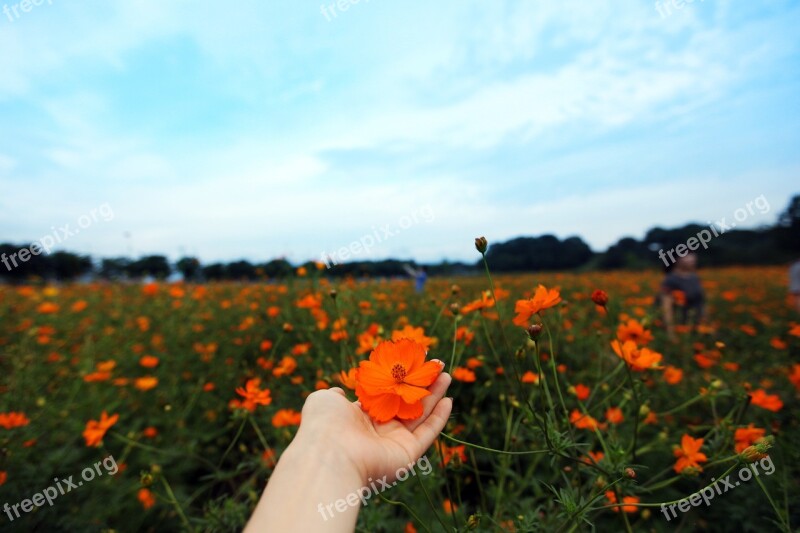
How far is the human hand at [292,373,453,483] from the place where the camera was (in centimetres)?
70

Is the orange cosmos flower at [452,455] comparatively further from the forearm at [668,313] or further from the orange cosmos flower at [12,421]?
the forearm at [668,313]

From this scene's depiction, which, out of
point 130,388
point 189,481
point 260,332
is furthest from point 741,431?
point 130,388

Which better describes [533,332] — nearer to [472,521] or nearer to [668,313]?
[472,521]

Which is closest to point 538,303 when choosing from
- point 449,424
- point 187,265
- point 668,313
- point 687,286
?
point 449,424

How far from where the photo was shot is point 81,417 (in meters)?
1.77

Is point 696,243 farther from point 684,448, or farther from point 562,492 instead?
point 562,492

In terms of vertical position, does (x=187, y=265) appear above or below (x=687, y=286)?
above

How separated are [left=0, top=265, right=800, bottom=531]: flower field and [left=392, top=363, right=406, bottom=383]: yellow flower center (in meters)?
0.13

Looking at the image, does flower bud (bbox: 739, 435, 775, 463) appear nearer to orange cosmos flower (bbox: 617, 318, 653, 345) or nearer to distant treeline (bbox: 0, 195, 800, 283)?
orange cosmos flower (bbox: 617, 318, 653, 345)

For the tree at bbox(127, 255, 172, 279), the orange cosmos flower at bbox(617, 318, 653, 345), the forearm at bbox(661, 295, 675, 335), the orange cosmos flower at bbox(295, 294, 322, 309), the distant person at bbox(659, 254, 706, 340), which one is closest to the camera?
the orange cosmos flower at bbox(617, 318, 653, 345)

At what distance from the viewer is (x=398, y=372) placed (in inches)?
30.8

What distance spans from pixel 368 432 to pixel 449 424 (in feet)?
0.99

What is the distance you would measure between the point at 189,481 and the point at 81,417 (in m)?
0.59

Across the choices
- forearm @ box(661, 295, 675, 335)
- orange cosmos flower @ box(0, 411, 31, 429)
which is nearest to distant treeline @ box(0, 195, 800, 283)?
forearm @ box(661, 295, 675, 335)
